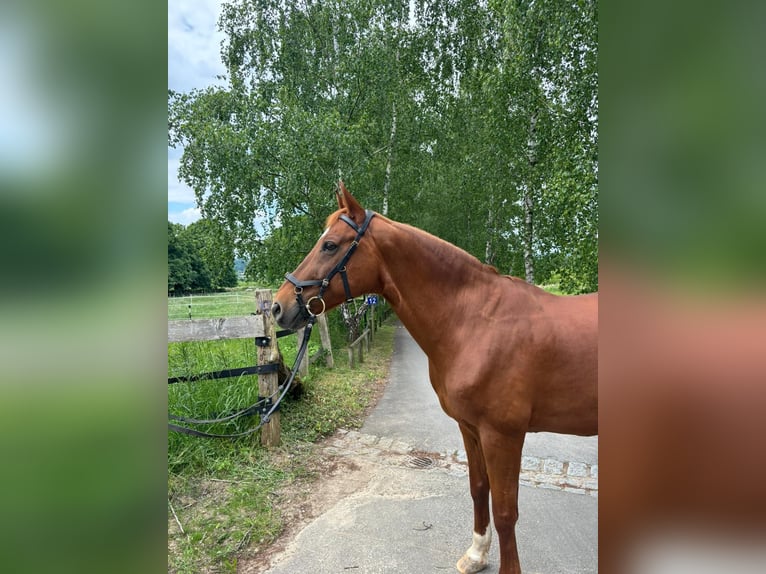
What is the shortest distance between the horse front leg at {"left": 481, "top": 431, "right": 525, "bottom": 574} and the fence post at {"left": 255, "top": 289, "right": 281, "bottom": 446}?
2.43 metres

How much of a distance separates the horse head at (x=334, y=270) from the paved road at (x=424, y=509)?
1611mm

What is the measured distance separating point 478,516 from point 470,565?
0.29m

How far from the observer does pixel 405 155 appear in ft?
35.0

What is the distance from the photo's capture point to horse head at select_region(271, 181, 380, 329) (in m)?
2.14

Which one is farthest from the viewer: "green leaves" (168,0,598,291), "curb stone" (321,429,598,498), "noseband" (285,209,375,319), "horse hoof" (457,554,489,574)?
"green leaves" (168,0,598,291)

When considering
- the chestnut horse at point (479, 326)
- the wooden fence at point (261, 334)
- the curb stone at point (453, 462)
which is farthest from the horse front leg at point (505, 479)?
the wooden fence at point (261, 334)

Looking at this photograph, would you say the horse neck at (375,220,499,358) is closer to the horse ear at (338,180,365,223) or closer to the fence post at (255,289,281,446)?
the horse ear at (338,180,365,223)

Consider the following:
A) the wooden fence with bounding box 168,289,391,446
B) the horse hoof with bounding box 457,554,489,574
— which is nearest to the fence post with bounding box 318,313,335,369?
the wooden fence with bounding box 168,289,391,446

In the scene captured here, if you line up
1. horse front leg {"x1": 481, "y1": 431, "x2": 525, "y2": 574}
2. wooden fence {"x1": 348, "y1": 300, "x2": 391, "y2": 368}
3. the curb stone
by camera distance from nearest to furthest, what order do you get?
horse front leg {"x1": 481, "y1": 431, "x2": 525, "y2": 574} → the curb stone → wooden fence {"x1": 348, "y1": 300, "x2": 391, "y2": 368}

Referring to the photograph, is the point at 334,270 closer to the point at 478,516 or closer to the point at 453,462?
the point at 478,516
